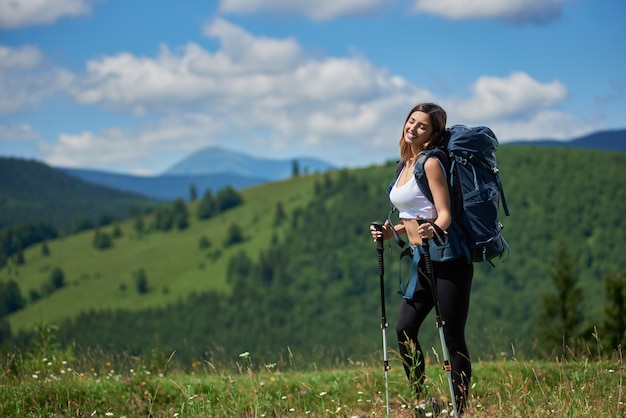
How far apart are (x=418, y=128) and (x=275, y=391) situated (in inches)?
125

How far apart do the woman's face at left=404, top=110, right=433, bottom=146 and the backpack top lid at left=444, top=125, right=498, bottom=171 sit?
204 mm

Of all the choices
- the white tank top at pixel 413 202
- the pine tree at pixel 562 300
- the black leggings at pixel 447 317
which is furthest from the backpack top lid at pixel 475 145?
the pine tree at pixel 562 300

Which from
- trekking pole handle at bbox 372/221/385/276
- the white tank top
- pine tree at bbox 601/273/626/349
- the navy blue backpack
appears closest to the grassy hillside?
pine tree at bbox 601/273/626/349

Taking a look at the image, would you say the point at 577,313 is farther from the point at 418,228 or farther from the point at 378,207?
the point at 378,207

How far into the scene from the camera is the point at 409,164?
5.54 m

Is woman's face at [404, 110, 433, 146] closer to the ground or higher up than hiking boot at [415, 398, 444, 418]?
higher up

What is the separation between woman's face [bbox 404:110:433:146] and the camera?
537cm

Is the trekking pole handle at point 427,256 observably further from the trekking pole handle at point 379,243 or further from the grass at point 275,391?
the grass at point 275,391

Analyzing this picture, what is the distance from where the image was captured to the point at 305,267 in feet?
558

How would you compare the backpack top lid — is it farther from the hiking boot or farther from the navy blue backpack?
the hiking boot

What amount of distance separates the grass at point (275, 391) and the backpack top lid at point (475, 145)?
6.03 ft

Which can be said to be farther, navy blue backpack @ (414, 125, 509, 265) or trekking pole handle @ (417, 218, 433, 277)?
navy blue backpack @ (414, 125, 509, 265)

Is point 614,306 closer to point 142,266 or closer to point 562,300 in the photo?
point 562,300

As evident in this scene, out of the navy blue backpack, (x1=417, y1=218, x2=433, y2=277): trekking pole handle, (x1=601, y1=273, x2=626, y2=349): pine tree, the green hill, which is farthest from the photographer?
the green hill
